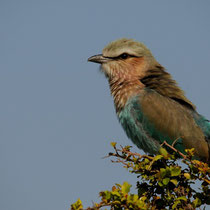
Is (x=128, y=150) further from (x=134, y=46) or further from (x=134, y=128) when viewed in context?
(x=134, y=46)

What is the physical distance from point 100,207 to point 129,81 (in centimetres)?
354

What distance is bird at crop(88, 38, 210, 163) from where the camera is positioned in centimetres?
643

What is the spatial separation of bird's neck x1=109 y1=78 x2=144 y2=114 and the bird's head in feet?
0.43

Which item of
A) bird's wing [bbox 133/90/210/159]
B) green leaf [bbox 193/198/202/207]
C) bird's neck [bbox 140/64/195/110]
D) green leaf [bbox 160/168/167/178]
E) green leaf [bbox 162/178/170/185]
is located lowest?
green leaf [bbox 193/198/202/207]

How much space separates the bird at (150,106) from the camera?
6.43m

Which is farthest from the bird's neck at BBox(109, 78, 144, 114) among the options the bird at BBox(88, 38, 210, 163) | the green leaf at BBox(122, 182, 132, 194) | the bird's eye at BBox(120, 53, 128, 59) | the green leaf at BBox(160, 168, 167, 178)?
the green leaf at BBox(122, 182, 132, 194)

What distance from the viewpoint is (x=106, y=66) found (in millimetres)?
7520

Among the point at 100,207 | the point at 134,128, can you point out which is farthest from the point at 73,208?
the point at 134,128

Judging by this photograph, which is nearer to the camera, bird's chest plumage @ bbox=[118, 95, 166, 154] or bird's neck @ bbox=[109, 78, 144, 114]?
bird's chest plumage @ bbox=[118, 95, 166, 154]

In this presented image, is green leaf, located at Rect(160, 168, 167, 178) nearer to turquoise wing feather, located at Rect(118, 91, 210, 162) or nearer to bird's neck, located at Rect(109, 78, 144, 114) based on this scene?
turquoise wing feather, located at Rect(118, 91, 210, 162)

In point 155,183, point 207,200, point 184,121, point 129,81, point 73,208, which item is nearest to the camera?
point 73,208

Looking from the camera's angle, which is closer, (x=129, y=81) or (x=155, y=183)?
(x=155, y=183)

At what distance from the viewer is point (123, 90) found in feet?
23.1

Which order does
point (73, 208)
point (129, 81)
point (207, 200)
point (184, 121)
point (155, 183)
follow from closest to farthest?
point (73, 208)
point (207, 200)
point (155, 183)
point (184, 121)
point (129, 81)
